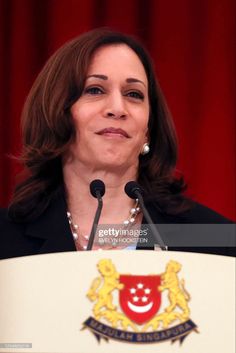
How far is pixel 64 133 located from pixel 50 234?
25 centimetres

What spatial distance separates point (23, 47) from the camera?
1889 mm

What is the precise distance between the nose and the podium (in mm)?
581

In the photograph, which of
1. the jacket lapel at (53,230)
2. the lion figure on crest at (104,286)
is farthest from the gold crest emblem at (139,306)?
the jacket lapel at (53,230)

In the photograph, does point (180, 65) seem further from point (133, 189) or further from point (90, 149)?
point (133, 189)

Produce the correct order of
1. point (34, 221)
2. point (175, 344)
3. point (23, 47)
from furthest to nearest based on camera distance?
point (23, 47), point (34, 221), point (175, 344)

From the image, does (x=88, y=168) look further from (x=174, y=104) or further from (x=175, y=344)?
(x=175, y=344)

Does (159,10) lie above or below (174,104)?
above

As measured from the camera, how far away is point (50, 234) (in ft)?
4.29

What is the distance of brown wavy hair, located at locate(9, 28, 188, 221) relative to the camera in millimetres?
1424

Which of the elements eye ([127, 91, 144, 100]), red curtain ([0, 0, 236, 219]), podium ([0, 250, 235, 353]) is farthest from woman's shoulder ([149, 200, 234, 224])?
podium ([0, 250, 235, 353])

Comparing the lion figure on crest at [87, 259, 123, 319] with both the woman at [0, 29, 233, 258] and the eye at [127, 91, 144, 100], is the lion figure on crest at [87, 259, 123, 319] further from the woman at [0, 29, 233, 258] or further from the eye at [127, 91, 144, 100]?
the eye at [127, 91, 144, 100]

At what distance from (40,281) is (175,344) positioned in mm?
175

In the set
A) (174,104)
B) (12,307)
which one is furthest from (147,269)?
(174,104)

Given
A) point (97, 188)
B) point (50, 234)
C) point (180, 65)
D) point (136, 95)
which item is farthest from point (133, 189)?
point (180, 65)
